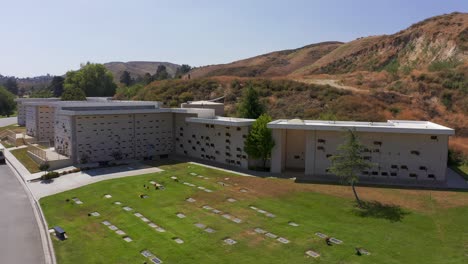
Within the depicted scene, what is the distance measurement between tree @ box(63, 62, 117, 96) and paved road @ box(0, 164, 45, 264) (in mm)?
60603

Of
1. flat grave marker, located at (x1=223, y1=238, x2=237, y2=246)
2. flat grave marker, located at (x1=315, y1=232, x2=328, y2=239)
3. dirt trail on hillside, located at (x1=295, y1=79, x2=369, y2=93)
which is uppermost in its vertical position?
dirt trail on hillside, located at (x1=295, y1=79, x2=369, y2=93)

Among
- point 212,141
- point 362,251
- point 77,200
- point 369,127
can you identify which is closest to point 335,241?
point 362,251

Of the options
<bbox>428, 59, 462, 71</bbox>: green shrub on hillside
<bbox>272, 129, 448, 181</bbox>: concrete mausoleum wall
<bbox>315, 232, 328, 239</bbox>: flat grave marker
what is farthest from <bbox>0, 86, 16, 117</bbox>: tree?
<bbox>315, 232, 328, 239</bbox>: flat grave marker

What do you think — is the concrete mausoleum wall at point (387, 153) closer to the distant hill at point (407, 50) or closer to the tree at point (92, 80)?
the distant hill at point (407, 50)

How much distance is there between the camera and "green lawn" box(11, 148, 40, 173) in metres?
29.8

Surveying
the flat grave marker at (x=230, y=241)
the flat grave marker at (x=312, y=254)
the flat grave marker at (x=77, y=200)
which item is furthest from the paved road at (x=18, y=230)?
the flat grave marker at (x=312, y=254)

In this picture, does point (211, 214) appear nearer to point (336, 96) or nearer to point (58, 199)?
point (58, 199)

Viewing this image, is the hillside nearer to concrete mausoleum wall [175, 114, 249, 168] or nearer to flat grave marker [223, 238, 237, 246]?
concrete mausoleum wall [175, 114, 249, 168]

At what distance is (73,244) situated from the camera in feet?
51.3

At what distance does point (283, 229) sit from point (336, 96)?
34.7 m

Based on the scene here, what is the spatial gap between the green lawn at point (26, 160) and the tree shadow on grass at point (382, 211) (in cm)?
2409

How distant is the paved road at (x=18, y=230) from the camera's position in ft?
50.3

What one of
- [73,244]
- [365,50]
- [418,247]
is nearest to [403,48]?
[365,50]

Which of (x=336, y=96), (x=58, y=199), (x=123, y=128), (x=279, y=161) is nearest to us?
(x=58, y=199)
